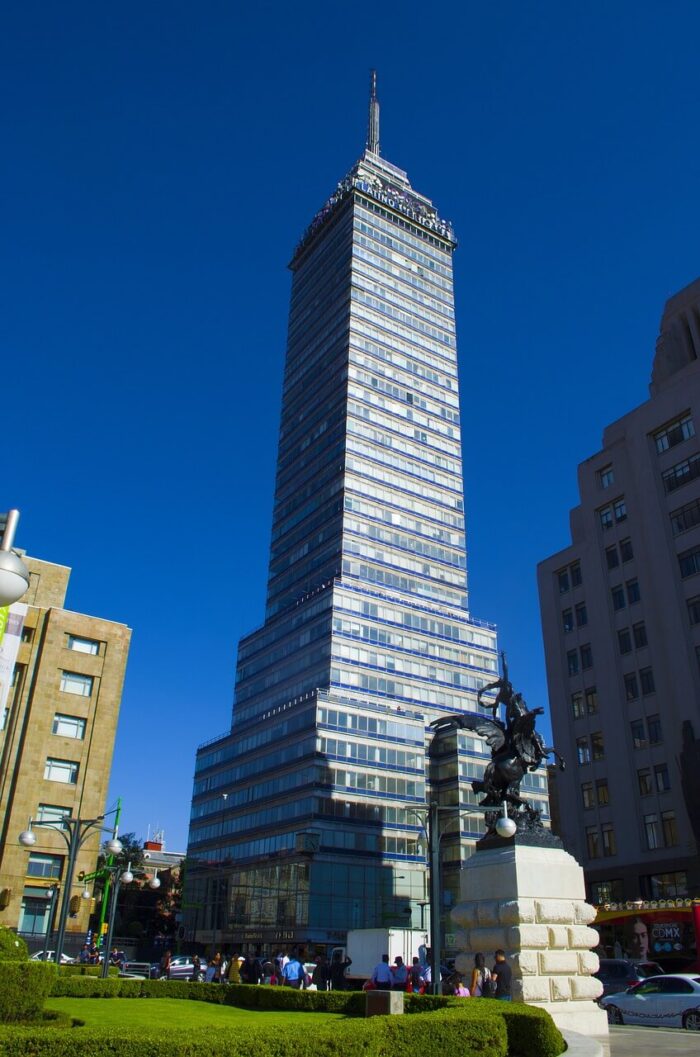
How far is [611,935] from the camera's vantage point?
45969 millimetres

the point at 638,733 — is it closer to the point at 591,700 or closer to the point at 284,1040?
the point at 591,700

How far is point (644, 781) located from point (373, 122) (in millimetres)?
122652

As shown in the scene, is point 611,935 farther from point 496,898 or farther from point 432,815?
point 496,898

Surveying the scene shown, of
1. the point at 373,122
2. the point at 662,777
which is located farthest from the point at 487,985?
the point at 373,122

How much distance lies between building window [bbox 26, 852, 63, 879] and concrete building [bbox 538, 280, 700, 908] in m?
33.7

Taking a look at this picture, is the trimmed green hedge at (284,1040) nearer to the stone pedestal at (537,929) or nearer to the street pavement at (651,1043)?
the street pavement at (651,1043)

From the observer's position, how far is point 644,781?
50656 millimetres

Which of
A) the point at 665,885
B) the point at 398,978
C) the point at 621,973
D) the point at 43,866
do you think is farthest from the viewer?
the point at 665,885

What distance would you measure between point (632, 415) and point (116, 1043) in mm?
55961

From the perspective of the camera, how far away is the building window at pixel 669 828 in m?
47.8

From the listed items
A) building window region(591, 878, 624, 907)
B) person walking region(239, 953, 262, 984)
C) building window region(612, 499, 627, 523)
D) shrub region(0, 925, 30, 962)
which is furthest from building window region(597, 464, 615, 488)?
shrub region(0, 925, 30, 962)

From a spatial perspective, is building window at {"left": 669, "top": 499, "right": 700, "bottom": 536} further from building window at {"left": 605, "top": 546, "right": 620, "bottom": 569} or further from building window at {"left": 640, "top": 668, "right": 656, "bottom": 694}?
building window at {"left": 640, "top": 668, "right": 656, "bottom": 694}

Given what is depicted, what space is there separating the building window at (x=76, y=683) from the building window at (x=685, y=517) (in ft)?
123

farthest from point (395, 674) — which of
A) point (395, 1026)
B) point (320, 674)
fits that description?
point (395, 1026)
